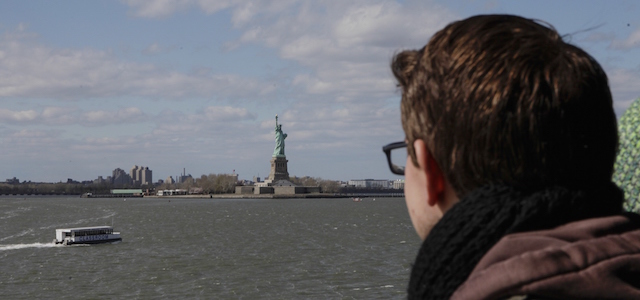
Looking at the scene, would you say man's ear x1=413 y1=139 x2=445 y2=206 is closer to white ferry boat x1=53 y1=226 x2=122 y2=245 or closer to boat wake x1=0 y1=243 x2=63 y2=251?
boat wake x1=0 y1=243 x2=63 y2=251

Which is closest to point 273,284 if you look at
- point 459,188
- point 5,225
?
point 459,188

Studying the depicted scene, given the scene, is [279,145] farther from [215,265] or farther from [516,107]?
[516,107]

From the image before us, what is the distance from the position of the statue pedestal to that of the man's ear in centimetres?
12895

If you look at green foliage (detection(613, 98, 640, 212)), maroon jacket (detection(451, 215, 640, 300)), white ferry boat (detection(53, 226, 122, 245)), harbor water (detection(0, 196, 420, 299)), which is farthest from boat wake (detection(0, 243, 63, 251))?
maroon jacket (detection(451, 215, 640, 300))

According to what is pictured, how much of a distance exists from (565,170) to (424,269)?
303 mm

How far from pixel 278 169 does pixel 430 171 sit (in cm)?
13228

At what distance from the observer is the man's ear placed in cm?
146

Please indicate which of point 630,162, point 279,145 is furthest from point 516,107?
point 279,145

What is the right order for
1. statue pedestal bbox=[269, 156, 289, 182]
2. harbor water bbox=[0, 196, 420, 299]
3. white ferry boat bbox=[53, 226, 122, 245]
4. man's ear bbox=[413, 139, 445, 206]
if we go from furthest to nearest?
statue pedestal bbox=[269, 156, 289, 182] → white ferry boat bbox=[53, 226, 122, 245] → harbor water bbox=[0, 196, 420, 299] → man's ear bbox=[413, 139, 445, 206]

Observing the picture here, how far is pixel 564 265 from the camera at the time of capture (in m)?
1.19

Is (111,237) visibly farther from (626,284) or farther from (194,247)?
(626,284)

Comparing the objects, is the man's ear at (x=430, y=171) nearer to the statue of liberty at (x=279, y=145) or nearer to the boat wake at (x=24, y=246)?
the boat wake at (x=24, y=246)

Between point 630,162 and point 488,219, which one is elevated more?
point 630,162

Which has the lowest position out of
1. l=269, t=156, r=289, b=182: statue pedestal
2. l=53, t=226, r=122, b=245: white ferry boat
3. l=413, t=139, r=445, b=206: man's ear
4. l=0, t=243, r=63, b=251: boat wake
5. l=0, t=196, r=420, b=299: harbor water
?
l=0, t=196, r=420, b=299: harbor water
